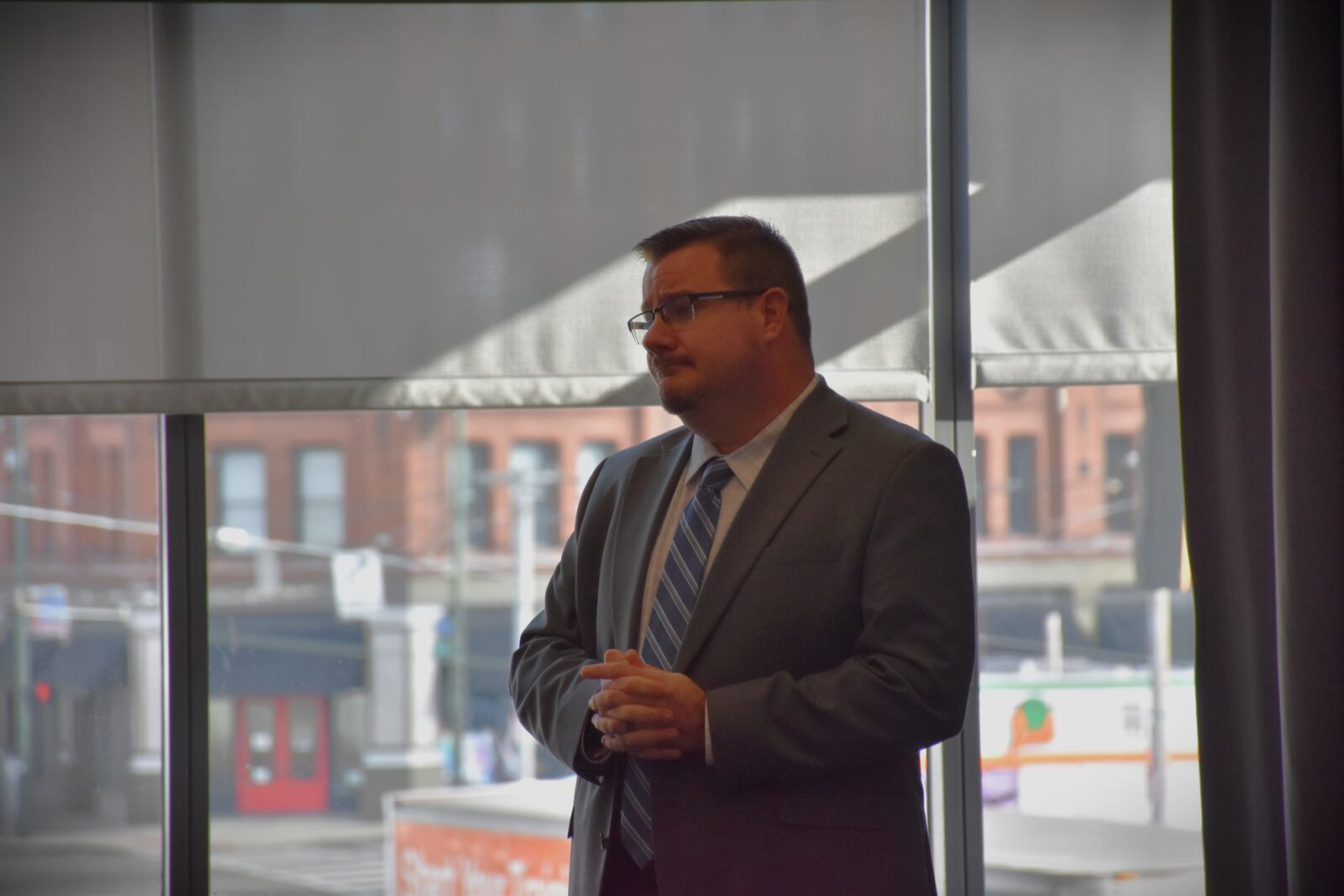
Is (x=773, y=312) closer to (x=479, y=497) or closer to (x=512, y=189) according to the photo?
(x=512, y=189)

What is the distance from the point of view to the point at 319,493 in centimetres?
365

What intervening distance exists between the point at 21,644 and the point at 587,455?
163 cm

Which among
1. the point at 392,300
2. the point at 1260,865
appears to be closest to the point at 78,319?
the point at 392,300

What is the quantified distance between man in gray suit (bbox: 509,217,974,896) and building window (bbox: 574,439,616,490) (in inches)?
61.0

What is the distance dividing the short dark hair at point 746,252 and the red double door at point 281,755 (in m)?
1.99

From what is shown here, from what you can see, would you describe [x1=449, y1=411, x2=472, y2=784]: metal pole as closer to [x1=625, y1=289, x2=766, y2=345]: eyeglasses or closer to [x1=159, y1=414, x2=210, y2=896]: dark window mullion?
[x1=159, y1=414, x2=210, y2=896]: dark window mullion

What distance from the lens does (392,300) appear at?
302cm

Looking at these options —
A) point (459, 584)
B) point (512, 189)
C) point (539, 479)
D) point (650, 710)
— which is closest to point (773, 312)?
point (650, 710)

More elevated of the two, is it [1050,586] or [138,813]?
[1050,586]

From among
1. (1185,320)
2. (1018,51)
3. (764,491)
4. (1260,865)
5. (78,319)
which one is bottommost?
(1260,865)

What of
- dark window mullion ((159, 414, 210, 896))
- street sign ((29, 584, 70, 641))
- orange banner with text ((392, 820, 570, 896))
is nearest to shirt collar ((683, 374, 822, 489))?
dark window mullion ((159, 414, 210, 896))

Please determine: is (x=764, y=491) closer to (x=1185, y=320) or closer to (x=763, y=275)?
(x=763, y=275)

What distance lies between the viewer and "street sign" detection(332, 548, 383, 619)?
3.45 meters

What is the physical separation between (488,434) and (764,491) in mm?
1859
